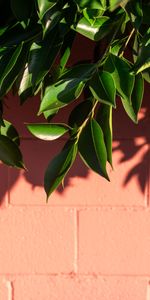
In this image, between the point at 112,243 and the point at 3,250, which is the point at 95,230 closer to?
the point at 112,243

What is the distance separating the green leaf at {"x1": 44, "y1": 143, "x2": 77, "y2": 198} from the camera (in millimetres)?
1038

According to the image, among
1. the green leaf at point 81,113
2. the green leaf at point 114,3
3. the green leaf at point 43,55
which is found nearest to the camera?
the green leaf at point 114,3

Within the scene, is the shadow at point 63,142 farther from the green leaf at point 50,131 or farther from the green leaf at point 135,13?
the green leaf at point 135,13

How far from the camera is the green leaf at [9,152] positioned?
109cm

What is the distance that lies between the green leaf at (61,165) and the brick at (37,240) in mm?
381

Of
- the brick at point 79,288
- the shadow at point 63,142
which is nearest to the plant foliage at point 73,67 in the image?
the shadow at point 63,142

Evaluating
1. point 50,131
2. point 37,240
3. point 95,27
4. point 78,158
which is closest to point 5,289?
point 37,240

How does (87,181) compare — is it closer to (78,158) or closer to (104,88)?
(78,158)

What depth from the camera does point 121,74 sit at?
37.8 inches

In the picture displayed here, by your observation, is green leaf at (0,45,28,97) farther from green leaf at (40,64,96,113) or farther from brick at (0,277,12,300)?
brick at (0,277,12,300)

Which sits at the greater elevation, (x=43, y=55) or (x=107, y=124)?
(x=43, y=55)

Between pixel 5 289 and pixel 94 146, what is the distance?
0.66m

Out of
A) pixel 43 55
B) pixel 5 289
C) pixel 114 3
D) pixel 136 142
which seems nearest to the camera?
pixel 114 3

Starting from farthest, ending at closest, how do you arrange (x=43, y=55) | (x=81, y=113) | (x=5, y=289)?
(x=5, y=289), (x=81, y=113), (x=43, y=55)
